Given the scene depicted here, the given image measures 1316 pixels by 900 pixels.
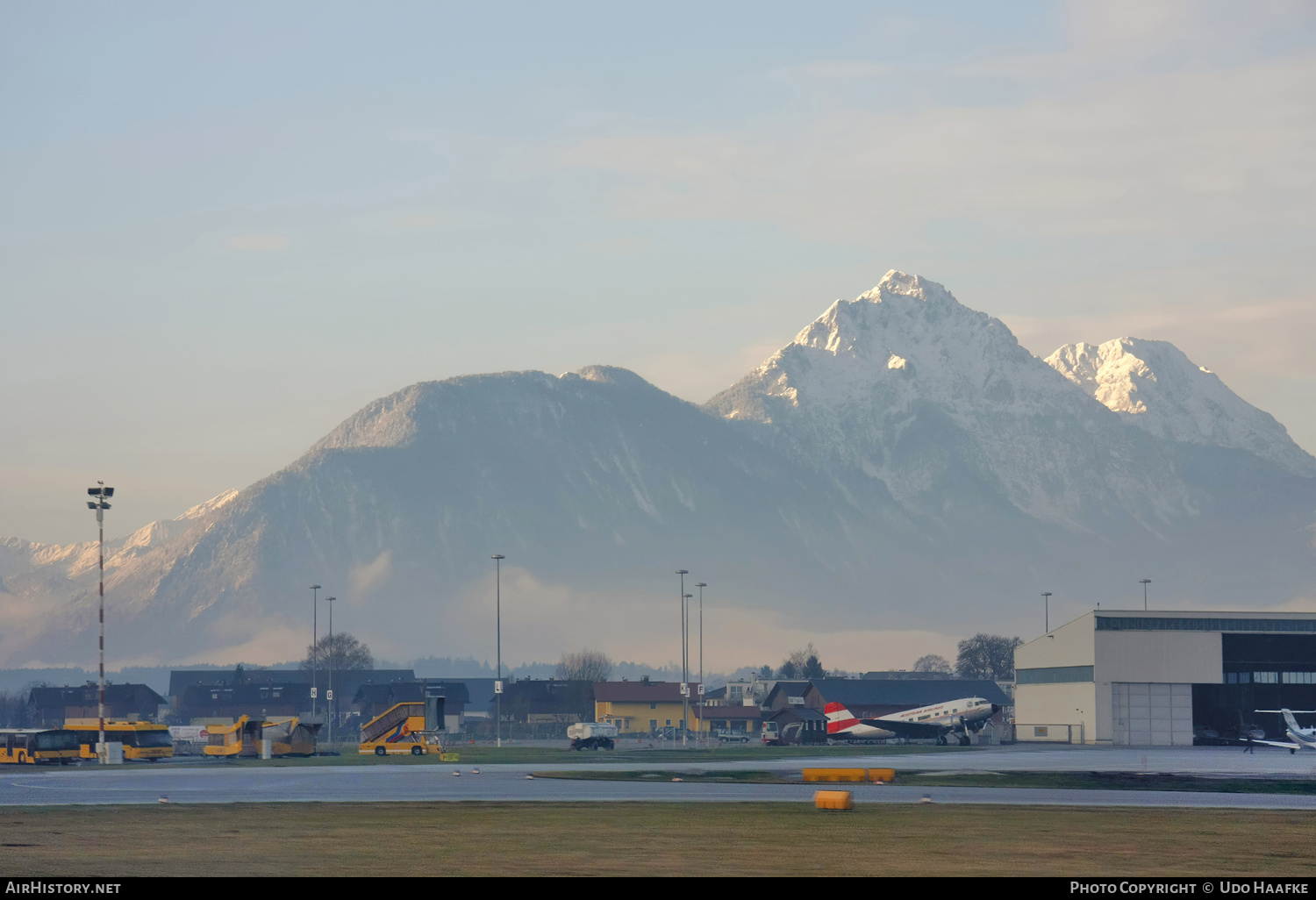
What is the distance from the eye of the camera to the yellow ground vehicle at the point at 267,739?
104062 millimetres

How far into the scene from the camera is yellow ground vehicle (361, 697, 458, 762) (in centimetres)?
10444

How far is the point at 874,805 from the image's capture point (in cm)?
4678

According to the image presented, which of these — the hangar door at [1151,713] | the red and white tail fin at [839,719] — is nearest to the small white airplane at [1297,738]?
the hangar door at [1151,713]

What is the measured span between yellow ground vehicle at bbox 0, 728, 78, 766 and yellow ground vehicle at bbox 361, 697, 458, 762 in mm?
19576

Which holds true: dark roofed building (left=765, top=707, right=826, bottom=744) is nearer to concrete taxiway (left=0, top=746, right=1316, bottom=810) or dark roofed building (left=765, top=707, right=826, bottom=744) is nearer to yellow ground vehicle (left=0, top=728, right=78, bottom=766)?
concrete taxiway (left=0, top=746, right=1316, bottom=810)

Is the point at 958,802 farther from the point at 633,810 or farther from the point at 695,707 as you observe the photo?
the point at 695,707

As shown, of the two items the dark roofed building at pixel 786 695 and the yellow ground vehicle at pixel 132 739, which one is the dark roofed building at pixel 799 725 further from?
the yellow ground vehicle at pixel 132 739

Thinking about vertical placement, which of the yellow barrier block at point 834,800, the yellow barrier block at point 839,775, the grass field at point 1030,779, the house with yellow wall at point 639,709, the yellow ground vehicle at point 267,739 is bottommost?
the house with yellow wall at point 639,709

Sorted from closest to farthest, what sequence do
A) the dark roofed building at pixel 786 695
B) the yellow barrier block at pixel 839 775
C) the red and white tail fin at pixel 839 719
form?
the yellow barrier block at pixel 839 775 → the red and white tail fin at pixel 839 719 → the dark roofed building at pixel 786 695

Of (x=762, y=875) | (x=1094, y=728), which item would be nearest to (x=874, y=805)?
(x=762, y=875)

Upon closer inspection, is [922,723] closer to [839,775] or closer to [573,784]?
[839,775]

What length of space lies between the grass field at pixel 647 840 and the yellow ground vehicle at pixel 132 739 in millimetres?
55107

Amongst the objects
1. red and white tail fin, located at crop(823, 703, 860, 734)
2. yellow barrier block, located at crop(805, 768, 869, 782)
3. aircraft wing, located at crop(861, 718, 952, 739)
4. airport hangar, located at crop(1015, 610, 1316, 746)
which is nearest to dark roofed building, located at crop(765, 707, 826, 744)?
red and white tail fin, located at crop(823, 703, 860, 734)

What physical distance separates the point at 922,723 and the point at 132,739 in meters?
59.4
